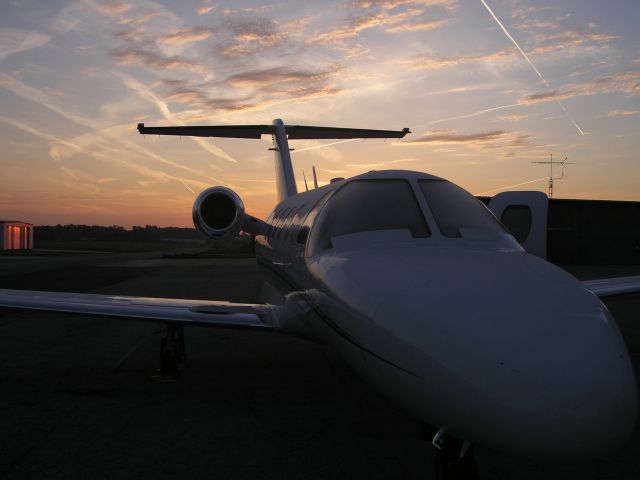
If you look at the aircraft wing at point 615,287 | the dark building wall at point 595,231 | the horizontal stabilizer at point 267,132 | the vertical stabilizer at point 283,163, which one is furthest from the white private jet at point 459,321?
the dark building wall at point 595,231

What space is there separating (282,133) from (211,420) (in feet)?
28.3

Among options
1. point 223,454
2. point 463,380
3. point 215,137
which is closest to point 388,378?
point 463,380

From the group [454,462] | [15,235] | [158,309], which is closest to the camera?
[454,462]

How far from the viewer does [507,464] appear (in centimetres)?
442

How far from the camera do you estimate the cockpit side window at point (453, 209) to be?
4.57 m

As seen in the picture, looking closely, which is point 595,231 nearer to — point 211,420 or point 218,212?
point 218,212

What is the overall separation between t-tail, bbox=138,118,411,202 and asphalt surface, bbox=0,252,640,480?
450cm

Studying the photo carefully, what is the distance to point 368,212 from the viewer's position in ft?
15.8

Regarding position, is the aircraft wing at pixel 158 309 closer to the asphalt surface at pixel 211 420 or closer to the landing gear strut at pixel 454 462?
the asphalt surface at pixel 211 420

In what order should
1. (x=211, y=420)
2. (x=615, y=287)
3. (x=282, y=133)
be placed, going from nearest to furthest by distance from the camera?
1. (x=211, y=420)
2. (x=615, y=287)
3. (x=282, y=133)

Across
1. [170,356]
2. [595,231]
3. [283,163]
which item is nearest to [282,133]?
Answer: [283,163]

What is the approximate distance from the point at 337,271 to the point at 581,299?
1661 millimetres

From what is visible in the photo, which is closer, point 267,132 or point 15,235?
point 267,132

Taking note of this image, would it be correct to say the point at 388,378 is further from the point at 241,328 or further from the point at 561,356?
the point at 241,328
